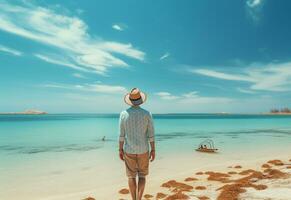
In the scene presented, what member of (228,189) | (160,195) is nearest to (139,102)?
(228,189)

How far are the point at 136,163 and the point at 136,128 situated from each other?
0.83 metres

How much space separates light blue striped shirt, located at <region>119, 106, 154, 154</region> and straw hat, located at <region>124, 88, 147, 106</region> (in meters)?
0.14

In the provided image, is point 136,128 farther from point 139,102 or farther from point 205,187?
point 205,187

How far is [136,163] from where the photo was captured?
6.49 metres

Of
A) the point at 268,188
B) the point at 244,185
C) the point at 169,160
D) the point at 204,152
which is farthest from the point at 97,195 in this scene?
the point at 204,152

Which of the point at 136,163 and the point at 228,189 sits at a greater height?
the point at 136,163

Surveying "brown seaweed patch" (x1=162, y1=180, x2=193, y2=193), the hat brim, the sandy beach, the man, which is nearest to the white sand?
the sandy beach

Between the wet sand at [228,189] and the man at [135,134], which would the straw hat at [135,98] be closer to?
the man at [135,134]

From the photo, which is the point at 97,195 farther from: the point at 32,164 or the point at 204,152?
the point at 204,152

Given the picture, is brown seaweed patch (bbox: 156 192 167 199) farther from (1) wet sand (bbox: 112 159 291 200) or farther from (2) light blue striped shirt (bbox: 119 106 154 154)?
(2) light blue striped shirt (bbox: 119 106 154 154)

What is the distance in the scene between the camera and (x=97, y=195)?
33.7 feet

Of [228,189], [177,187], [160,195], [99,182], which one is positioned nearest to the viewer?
[228,189]

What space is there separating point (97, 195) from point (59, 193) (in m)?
1.77

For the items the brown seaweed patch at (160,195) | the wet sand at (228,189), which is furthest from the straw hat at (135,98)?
the brown seaweed patch at (160,195)
